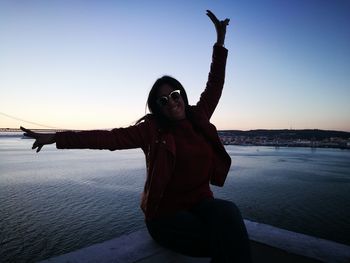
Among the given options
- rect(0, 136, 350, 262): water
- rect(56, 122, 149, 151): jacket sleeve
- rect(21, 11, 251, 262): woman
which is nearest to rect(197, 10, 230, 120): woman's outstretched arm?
rect(21, 11, 251, 262): woman

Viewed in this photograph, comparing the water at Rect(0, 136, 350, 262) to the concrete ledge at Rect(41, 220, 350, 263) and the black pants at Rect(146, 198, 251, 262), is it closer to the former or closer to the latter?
the concrete ledge at Rect(41, 220, 350, 263)

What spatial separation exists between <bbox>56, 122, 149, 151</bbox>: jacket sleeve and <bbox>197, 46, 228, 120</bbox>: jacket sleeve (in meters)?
0.68

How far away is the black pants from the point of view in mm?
1462

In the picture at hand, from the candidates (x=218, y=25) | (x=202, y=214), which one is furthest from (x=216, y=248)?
(x=218, y=25)

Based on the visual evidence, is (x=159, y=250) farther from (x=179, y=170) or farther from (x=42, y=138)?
(x=42, y=138)

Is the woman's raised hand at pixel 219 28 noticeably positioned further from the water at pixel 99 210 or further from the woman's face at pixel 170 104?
the water at pixel 99 210

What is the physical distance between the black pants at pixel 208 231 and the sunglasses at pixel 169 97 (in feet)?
2.45

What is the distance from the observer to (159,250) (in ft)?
6.77

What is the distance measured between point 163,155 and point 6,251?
34.9 feet

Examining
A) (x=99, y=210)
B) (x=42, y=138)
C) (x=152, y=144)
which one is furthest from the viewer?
(x=99, y=210)

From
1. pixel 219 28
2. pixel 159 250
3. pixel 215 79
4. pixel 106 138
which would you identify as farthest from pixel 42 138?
pixel 219 28

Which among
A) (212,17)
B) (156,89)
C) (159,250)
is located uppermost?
(212,17)

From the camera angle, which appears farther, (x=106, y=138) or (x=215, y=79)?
(x=215, y=79)

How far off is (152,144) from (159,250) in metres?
0.80
